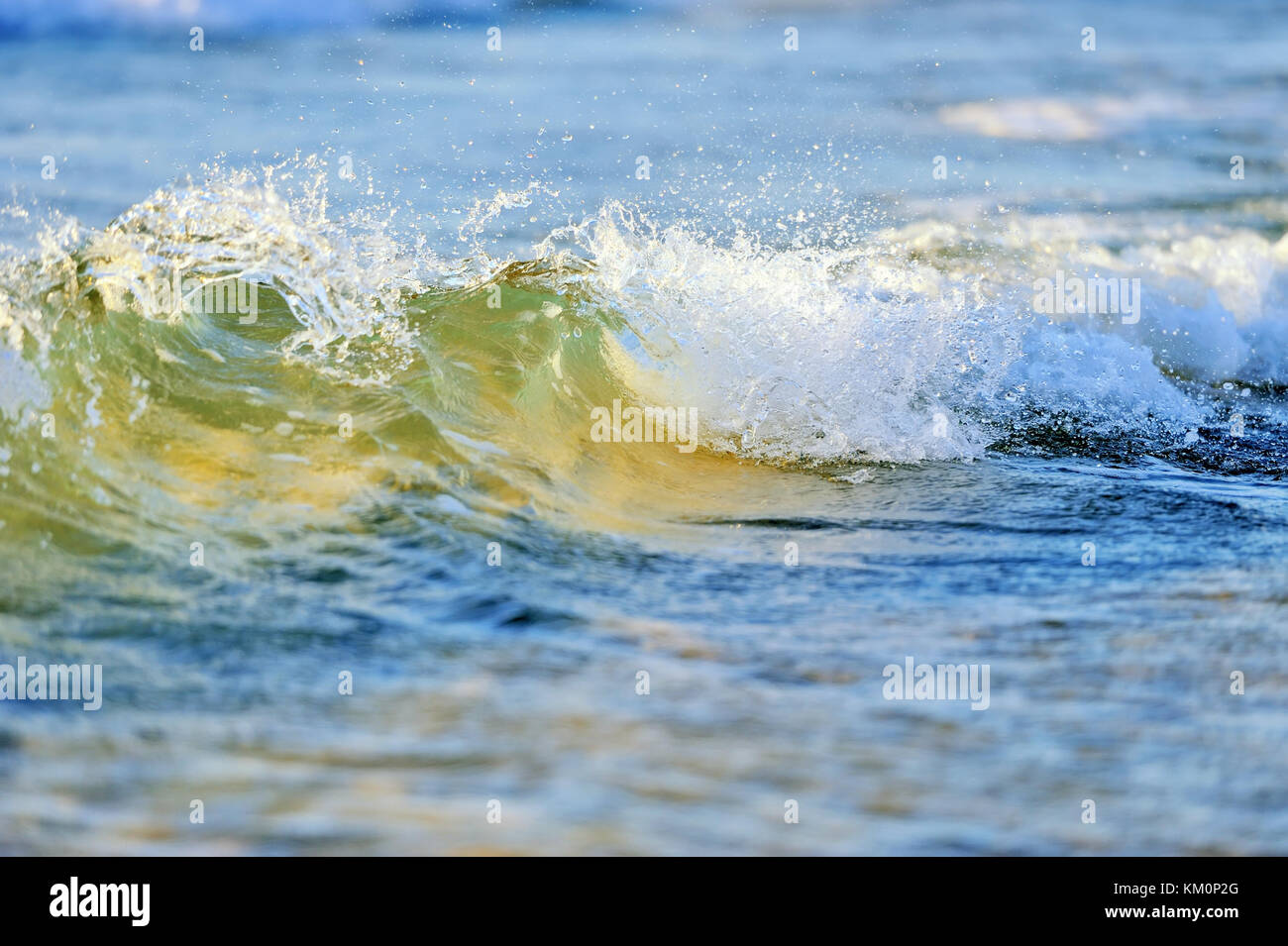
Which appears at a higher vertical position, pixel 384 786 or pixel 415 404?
pixel 415 404

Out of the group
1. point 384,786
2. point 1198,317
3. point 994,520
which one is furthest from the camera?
point 1198,317

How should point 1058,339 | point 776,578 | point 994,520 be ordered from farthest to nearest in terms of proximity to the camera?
point 1058,339
point 994,520
point 776,578

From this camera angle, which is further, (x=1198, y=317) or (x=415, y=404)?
(x=1198, y=317)

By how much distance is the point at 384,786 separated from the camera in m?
3.21

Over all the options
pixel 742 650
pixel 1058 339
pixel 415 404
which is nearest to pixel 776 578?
pixel 742 650

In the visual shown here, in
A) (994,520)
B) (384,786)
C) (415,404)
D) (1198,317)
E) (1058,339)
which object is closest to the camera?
(384,786)
